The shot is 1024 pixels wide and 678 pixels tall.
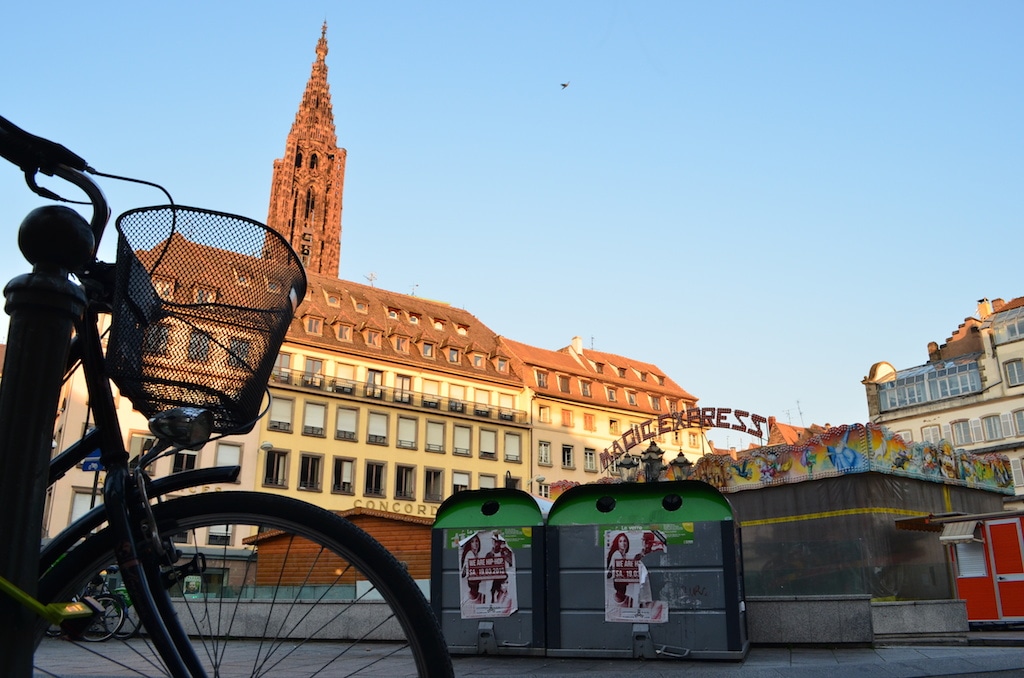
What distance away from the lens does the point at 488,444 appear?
52969 millimetres

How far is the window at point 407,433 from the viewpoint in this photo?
1944 inches

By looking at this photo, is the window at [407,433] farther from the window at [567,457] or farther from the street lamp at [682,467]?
the street lamp at [682,467]

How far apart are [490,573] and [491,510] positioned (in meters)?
0.80

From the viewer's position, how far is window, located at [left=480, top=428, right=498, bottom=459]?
5256cm

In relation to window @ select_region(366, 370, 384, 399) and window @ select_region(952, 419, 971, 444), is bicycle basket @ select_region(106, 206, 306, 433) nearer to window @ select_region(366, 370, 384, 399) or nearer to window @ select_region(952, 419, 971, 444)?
window @ select_region(366, 370, 384, 399)

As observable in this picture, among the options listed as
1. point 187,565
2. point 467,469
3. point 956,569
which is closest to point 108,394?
point 187,565

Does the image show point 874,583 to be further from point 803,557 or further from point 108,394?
point 108,394

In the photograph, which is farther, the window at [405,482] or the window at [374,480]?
the window at [405,482]

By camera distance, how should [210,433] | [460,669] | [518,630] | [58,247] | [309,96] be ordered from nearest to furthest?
[58,247] → [210,433] → [460,669] → [518,630] → [309,96]

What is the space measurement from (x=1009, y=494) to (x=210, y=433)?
25.3 meters

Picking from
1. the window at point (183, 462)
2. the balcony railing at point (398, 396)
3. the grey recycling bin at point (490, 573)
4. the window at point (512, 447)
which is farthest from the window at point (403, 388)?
the grey recycling bin at point (490, 573)

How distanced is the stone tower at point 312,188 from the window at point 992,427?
63.4 meters

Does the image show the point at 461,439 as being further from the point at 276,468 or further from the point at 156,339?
the point at 156,339

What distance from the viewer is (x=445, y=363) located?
54.5m
